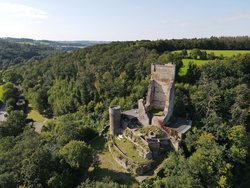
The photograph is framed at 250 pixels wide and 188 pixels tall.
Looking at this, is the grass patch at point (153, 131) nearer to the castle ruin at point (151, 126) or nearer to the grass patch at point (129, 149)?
the castle ruin at point (151, 126)

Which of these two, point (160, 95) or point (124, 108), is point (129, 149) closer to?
point (160, 95)

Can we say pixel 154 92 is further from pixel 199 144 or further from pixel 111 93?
pixel 111 93

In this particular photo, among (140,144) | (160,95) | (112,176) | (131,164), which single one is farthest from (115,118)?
(112,176)

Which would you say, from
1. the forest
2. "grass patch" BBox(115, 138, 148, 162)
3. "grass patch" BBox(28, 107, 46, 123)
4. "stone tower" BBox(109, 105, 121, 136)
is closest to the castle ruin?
"stone tower" BBox(109, 105, 121, 136)

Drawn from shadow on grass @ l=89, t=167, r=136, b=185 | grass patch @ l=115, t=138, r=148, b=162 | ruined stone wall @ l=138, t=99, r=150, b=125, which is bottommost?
shadow on grass @ l=89, t=167, r=136, b=185

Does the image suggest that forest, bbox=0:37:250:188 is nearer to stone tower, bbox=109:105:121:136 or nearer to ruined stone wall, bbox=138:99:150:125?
stone tower, bbox=109:105:121:136

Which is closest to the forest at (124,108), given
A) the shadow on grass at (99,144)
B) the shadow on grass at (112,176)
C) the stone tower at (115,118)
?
the shadow on grass at (112,176)

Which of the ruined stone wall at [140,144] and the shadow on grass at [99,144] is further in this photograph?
the shadow on grass at [99,144]
